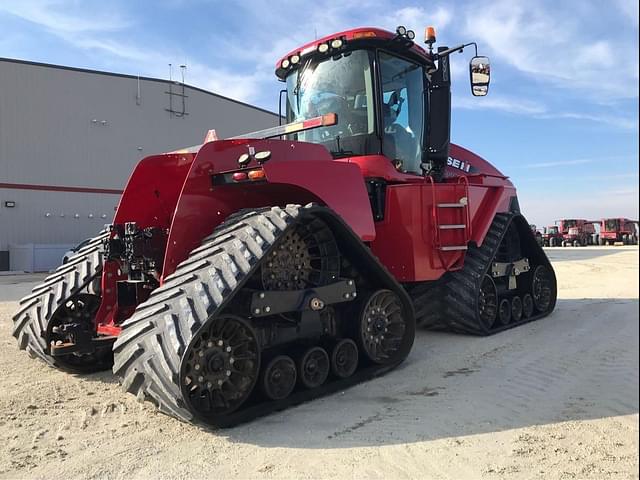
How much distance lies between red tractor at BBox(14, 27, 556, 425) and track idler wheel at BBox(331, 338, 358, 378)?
0.7 inches

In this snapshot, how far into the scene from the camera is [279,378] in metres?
4.05

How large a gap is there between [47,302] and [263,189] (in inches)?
83.4

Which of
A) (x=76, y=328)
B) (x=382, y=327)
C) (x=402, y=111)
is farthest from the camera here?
(x=402, y=111)

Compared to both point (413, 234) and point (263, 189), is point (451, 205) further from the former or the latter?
point (263, 189)

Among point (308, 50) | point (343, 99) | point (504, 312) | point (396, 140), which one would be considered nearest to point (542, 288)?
point (504, 312)

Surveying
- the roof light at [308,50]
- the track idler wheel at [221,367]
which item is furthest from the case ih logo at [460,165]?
the track idler wheel at [221,367]

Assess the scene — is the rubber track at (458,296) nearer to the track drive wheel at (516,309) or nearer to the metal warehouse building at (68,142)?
the track drive wheel at (516,309)

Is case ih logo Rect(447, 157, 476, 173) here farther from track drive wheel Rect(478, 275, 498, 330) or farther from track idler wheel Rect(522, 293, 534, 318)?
track idler wheel Rect(522, 293, 534, 318)

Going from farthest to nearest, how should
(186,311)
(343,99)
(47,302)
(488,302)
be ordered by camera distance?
1. (488,302)
2. (343,99)
3. (47,302)
4. (186,311)

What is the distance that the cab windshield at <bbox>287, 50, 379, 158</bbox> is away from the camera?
5.82m

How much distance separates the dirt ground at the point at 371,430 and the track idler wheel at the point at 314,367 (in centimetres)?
16

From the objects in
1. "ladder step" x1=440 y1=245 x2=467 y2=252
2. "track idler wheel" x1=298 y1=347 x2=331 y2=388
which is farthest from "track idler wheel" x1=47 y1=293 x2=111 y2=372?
"ladder step" x1=440 y1=245 x2=467 y2=252

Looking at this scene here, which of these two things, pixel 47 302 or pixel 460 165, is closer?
pixel 47 302

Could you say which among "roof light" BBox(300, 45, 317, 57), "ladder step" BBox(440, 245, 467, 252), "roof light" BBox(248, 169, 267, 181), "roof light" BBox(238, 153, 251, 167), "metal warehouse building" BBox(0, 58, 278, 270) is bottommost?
"ladder step" BBox(440, 245, 467, 252)
